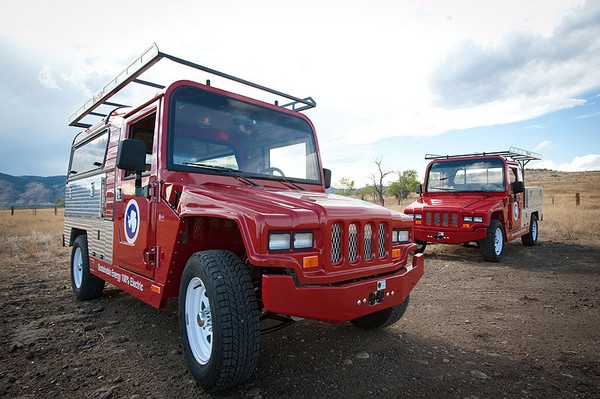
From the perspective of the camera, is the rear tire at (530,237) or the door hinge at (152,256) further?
the rear tire at (530,237)

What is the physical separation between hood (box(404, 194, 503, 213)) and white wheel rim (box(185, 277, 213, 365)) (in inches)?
244

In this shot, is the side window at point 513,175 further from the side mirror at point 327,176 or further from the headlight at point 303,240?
the headlight at point 303,240

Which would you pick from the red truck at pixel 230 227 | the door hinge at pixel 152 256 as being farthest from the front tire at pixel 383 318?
the door hinge at pixel 152 256

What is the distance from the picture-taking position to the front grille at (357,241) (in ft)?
8.26

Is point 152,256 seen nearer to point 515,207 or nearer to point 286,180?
point 286,180

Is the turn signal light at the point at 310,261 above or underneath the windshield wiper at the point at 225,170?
underneath

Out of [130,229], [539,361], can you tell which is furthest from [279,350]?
[539,361]

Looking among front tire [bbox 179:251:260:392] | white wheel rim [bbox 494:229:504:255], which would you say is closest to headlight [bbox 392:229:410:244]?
front tire [bbox 179:251:260:392]

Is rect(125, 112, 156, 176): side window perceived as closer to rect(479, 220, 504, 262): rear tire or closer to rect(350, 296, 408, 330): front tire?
rect(350, 296, 408, 330): front tire

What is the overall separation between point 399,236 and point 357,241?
68 centimetres

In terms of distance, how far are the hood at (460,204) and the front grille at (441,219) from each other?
4.3 inches

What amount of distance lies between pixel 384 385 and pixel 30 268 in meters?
7.99

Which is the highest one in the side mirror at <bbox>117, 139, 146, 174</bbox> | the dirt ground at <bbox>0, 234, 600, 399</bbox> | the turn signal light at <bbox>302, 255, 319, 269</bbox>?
the side mirror at <bbox>117, 139, 146, 174</bbox>

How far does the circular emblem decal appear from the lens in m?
3.51
